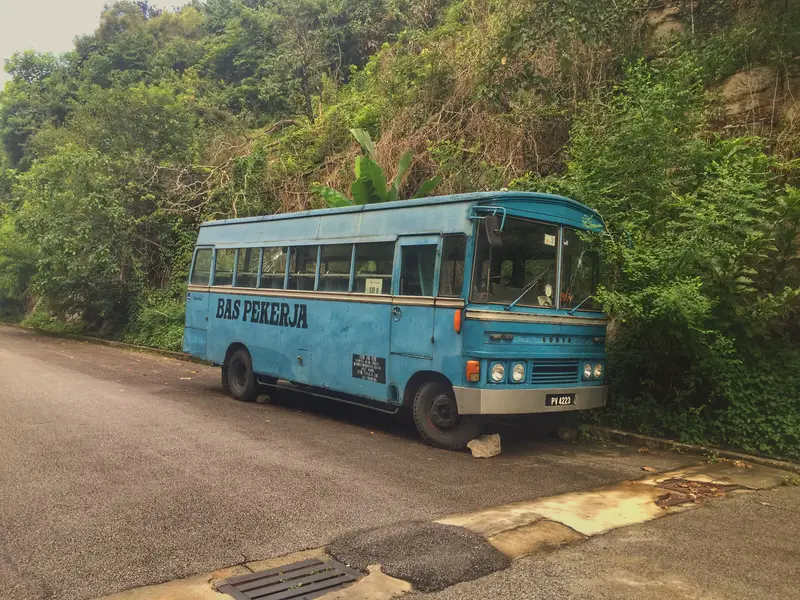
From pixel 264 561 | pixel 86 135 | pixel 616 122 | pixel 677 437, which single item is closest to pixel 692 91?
pixel 616 122

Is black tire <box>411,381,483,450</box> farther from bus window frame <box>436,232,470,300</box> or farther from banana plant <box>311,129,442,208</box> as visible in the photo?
banana plant <box>311,129,442,208</box>

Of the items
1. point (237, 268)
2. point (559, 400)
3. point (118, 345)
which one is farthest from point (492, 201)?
point (118, 345)

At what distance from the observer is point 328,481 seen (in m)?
6.26

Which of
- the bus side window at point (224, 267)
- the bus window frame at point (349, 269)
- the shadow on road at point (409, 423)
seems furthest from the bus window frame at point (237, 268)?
the shadow on road at point (409, 423)

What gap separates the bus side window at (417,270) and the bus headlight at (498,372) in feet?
3.72

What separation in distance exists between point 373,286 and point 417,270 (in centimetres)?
83

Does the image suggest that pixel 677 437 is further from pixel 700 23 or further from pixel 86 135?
pixel 86 135

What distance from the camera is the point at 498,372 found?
24.0 feet

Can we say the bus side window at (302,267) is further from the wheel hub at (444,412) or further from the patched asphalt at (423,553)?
the patched asphalt at (423,553)

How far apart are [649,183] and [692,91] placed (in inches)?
103

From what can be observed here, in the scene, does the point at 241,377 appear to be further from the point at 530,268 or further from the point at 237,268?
the point at 530,268

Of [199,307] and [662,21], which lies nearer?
[199,307]

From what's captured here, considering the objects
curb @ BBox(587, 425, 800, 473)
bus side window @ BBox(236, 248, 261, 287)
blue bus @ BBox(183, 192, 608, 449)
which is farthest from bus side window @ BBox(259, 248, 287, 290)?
curb @ BBox(587, 425, 800, 473)

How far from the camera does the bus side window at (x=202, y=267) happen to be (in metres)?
12.2
